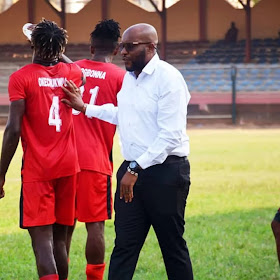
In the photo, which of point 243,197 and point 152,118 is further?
point 243,197

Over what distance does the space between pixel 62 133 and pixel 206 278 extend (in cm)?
203

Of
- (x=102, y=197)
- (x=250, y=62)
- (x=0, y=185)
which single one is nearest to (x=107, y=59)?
(x=102, y=197)

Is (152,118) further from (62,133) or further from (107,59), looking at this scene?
(107,59)

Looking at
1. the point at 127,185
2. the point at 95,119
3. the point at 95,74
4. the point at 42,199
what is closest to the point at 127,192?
the point at 127,185

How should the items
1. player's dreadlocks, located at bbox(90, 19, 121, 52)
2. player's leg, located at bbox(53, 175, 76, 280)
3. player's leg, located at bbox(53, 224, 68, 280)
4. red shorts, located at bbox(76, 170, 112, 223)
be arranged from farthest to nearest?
1. player's dreadlocks, located at bbox(90, 19, 121, 52)
2. red shorts, located at bbox(76, 170, 112, 223)
3. player's leg, located at bbox(53, 224, 68, 280)
4. player's leg, located at bbox(53, 175, 76, 280)

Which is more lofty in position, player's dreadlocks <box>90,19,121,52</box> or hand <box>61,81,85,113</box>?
player's dreadlocks <box>90,19,121,52</box>

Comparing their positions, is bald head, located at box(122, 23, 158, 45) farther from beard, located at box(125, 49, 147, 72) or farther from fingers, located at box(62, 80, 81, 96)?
fingers, located at box(62, 80, 81, 96)

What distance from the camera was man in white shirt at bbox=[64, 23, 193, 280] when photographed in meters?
4.86

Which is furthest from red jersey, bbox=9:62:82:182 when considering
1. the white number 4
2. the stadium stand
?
the stadium stand

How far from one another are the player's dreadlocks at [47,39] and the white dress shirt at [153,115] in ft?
1.77

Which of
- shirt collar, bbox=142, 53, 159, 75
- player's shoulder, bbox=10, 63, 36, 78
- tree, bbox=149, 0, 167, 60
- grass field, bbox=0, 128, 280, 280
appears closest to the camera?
shirt collar, bbox=142, 53, 159, 75

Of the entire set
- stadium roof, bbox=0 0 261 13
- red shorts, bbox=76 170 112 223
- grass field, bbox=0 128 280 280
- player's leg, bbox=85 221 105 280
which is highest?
stadium roof, bbox=0 0 261 13

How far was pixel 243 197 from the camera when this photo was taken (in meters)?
11.8

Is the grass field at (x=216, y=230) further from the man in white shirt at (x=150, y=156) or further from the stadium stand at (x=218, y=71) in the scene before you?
the stadium stand at (x=218, y=71)
